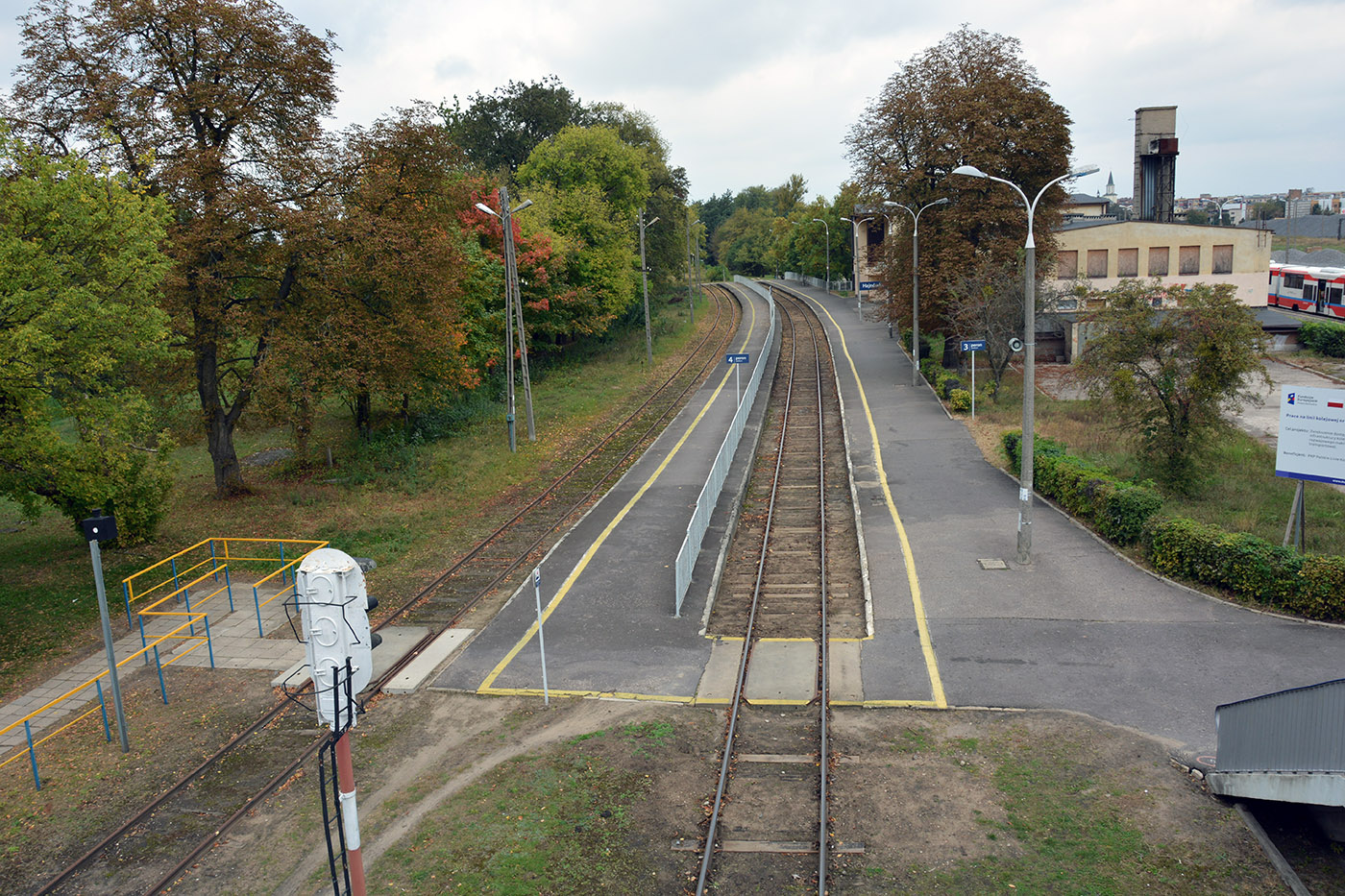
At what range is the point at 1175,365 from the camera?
2220 centimetres

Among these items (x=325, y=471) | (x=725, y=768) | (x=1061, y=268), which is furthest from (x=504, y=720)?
(x=1061, y=268)

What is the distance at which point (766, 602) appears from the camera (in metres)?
17.1

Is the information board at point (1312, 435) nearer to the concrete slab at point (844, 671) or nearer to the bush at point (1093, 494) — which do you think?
the bush at point (1093, 494)

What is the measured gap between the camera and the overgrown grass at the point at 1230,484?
65.8 ft

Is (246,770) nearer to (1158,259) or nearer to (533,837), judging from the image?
(533,837)

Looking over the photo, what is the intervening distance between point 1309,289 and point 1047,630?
57437 millimetres

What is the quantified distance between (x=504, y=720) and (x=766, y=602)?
620cm

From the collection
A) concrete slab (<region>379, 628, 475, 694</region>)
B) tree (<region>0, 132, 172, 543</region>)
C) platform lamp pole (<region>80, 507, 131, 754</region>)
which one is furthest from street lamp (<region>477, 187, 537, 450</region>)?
platform lamp pole (<region>80, 507, 131, 754</region>)

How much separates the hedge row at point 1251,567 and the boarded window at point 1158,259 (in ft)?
132

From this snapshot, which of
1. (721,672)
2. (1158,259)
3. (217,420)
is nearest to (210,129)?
(217,420)

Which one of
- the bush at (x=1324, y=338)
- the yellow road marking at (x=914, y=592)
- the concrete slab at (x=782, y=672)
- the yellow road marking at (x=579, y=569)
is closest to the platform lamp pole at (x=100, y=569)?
the yellow road marking at (x=579, y=569)

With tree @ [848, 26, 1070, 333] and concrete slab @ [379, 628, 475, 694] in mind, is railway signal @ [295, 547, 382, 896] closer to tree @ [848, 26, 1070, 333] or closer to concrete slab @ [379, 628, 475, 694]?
concrete slab @ [379, 628, 475, 694]

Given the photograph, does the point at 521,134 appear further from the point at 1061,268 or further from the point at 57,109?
the point at 57,109

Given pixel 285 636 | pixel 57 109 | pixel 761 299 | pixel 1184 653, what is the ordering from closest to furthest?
pixel 1184 653 → pixel 285 636 → pixel 57 109 → pixel 761 299
